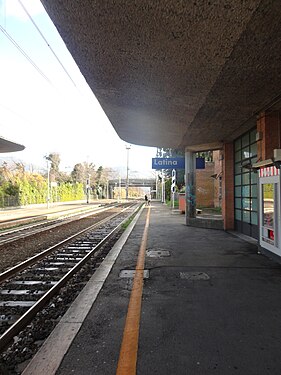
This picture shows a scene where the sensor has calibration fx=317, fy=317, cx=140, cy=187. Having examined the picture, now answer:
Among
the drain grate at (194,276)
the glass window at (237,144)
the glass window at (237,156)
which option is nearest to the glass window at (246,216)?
the glass window at (237,156)

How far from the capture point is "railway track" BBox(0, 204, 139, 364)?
4.35m

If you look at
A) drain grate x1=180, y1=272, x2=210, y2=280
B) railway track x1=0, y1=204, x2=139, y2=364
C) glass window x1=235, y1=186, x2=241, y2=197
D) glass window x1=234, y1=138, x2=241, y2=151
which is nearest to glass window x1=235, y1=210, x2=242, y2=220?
glass window x1=235, y1=186, x2=241, y2=197

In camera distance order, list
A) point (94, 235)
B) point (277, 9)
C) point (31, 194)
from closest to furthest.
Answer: point (277, 9)
point (94, 235)
point (31, 194)

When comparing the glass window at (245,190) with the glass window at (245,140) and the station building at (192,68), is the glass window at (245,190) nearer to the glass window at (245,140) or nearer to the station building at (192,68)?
the station building at (192,68)

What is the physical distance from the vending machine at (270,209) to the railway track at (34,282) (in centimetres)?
435

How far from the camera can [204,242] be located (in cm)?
1070

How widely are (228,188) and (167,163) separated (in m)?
5.72

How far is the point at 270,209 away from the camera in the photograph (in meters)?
8.02

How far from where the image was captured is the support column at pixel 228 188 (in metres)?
14.1

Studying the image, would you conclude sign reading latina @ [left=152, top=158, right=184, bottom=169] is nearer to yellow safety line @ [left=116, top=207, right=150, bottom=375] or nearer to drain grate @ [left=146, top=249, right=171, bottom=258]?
drain grate @ [left=146, top=249, right=171, bottom=258]

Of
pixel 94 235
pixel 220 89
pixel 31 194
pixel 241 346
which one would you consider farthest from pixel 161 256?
pixel 31 194

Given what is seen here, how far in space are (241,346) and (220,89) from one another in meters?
5.18

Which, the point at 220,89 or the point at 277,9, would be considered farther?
the point at 220,89

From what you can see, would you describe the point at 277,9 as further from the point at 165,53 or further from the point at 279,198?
the point at 279,198
